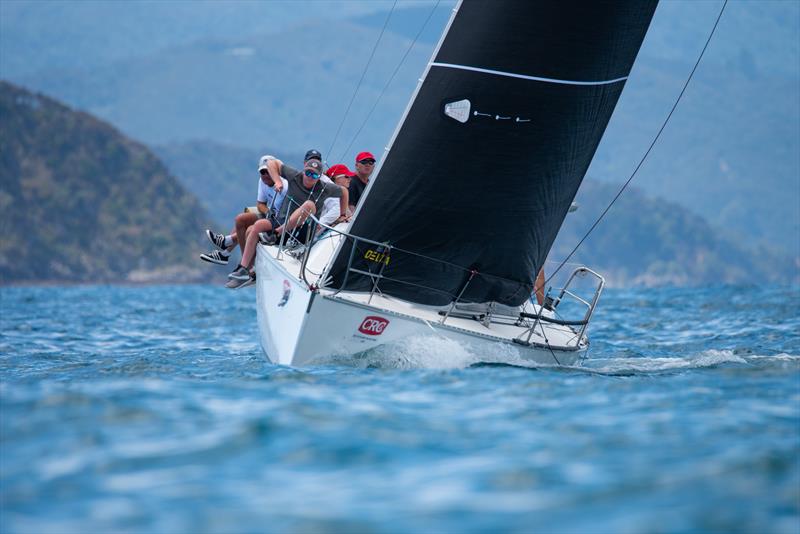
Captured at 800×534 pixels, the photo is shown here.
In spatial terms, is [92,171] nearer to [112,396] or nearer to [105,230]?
[105,230]

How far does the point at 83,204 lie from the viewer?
85688 millimetres

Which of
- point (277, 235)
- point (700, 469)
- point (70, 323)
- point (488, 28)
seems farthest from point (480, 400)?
point (70, 323)

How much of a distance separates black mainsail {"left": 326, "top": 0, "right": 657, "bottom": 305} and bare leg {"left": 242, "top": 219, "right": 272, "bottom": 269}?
1.93m

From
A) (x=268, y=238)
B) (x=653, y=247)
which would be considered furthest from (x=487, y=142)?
(x=653, y=247)

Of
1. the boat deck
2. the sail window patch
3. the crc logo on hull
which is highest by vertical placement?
the sail window patch

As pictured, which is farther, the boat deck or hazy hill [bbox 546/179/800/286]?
hazy hill [bbox 546/179/800/286]

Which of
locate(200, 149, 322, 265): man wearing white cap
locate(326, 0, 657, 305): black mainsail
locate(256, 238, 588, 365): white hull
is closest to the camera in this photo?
locate(256, 238, 588, 365): white hull

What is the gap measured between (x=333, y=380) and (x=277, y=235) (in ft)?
11.9

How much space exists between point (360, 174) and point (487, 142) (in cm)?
230

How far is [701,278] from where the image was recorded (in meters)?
130

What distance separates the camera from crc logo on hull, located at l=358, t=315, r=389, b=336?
8.66 meters

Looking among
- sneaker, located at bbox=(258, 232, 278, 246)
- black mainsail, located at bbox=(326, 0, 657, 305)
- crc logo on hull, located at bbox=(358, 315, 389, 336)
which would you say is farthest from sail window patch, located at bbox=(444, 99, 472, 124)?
sneaker, located at bbox=(258, 232, 278, 246)

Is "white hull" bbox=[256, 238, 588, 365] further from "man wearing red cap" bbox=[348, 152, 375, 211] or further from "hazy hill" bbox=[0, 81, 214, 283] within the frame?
"hazy hill" bbox=[0, 81, 214, 283]

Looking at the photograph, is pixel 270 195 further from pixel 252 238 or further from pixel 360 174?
pixel 360 174
